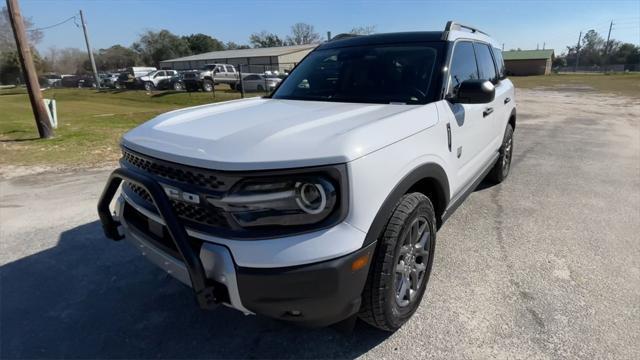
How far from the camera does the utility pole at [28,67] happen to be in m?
8.94

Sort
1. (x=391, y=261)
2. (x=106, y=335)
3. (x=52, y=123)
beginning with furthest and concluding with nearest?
1. (x=52, y=123)
2. (x=106, y=335)
3. (x=391, y=261)

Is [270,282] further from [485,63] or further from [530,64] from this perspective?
[530,64]

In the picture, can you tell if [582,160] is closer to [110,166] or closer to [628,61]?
[110,166]

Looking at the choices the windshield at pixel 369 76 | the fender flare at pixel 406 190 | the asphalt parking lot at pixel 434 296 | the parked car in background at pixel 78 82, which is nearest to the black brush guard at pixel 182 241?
the asphalt parking lot at pixel 434 296

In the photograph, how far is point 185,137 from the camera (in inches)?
89.1

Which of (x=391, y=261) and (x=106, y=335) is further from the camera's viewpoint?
(x=106, y=335)

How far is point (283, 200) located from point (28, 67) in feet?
32.5

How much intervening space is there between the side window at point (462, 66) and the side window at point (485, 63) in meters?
0.23

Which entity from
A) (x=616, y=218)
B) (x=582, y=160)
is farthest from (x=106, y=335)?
(x=582, y=160)

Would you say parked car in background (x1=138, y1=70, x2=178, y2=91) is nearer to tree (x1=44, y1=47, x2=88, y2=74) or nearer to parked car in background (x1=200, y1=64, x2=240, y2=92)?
parked car in background (x1=200, y1=64, x2=240, y2=92)

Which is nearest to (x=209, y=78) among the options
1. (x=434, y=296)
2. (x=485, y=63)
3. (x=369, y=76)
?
(x=485, y=63)

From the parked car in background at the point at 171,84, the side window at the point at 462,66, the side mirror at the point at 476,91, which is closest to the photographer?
the side mirror at the point at 476,91

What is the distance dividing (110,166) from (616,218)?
7.24 meters

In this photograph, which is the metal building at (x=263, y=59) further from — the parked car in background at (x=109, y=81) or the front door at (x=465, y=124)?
the front door at (x=465, y=124)
